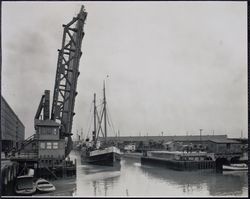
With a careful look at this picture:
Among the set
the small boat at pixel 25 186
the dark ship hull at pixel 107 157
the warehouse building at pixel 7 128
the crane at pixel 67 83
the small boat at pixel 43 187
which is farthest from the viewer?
the warehouse building at pixel 7 128

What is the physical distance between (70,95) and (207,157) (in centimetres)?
2460

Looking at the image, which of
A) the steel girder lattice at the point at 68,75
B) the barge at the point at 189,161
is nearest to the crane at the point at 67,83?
the steel girder lattice at the point at 68,75

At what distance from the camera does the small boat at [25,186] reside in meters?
23.0

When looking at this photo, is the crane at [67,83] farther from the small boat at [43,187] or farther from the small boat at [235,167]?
the small boat at [235,167]

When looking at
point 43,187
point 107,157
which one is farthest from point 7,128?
point 43,187

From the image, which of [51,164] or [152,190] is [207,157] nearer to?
[152,190]

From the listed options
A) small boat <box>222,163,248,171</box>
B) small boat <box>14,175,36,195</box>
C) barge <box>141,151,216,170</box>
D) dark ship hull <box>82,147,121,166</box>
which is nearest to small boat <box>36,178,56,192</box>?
small boat <box>14,175,36,195</box>

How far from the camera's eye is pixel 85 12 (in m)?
35.8

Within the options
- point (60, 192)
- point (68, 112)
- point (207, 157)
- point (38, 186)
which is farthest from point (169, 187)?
point (207, 157)

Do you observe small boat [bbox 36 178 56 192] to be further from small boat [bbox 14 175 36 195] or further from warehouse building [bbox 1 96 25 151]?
warehouse building [bbox 1 96 25 151]

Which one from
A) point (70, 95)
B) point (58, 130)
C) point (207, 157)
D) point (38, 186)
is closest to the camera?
point (38, 186)

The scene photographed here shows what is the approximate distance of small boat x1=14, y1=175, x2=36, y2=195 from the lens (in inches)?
904

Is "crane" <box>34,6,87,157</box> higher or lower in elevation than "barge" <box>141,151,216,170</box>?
higher

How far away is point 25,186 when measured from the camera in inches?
933
